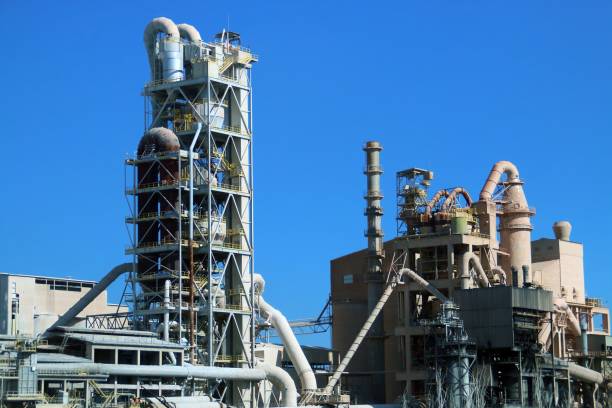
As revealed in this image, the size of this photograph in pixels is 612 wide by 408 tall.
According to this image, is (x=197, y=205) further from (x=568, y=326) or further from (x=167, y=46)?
(x=568, y=326)

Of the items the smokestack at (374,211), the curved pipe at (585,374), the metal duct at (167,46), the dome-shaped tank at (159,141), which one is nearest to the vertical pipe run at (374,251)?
the smokestack at (374,211)

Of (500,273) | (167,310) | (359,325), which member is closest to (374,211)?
(359,325)

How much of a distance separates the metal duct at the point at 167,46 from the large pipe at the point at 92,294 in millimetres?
16973

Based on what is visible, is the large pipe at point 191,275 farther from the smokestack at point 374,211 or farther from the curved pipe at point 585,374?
the curved pipe at point 585,374

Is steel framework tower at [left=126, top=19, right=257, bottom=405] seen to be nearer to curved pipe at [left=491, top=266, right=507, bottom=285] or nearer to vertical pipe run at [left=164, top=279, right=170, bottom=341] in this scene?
vertical pipe run at [left=164, top=279, right=170, bottom=341]

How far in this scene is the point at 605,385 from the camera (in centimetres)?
12369

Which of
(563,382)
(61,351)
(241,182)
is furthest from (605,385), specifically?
(61,351)

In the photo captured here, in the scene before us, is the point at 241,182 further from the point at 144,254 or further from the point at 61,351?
the point at 61,351

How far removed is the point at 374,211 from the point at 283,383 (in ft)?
83.6

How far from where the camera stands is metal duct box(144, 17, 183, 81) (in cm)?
10838

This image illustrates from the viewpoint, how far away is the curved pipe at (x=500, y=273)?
12038 centimetres

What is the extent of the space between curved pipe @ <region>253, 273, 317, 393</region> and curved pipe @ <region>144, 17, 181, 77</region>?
70.7 ft

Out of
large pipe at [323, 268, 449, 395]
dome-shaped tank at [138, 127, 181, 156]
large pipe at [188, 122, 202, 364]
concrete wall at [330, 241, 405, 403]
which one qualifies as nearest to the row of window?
dome-shaped tank at [138, 127, 181, 156]

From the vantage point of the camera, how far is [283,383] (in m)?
106
